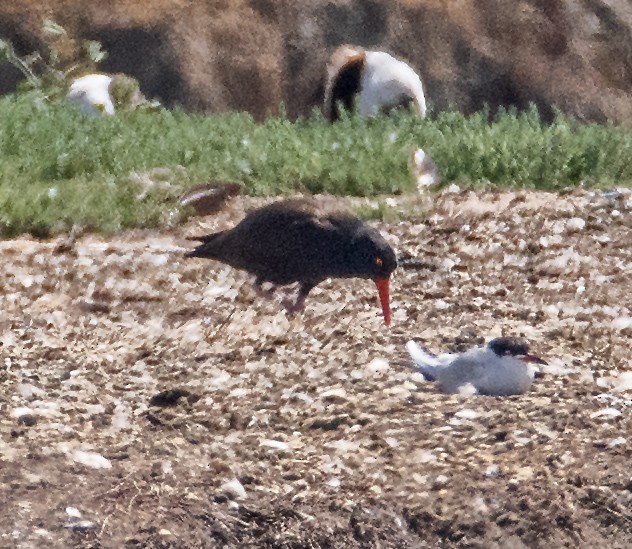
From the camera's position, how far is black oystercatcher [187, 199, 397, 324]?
19.3ft

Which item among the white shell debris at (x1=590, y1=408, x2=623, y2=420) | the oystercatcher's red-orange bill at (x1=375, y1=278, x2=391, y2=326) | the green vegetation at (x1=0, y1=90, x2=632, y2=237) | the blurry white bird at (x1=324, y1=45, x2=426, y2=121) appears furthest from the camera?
the blurry white bird at (x1=324, y1=45, x2=426, y2=121)

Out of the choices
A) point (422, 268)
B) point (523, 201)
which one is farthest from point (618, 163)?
point (422, 268)

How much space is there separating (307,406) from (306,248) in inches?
46.8

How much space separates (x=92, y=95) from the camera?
43.1 feet

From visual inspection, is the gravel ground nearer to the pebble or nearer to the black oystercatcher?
Result: the pebble

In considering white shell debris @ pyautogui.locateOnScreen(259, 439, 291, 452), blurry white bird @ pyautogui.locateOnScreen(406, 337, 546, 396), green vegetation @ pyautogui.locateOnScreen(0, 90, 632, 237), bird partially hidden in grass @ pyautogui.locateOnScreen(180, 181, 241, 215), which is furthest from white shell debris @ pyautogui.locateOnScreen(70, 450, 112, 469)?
bird partially hidden in grass @ pyautogui.locateOnScreen(180, 181, 241, 215)

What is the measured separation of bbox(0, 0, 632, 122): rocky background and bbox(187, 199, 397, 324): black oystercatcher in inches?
362

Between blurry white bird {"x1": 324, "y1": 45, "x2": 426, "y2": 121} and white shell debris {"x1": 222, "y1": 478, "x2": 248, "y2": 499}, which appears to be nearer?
white shell debris {"x1": 222, "y1": 478, "x2": 248, "y2": 499}

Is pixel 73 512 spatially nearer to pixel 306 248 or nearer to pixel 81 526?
pixel 81 526

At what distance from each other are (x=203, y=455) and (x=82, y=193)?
3993 mm

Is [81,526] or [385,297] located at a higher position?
[81,526]

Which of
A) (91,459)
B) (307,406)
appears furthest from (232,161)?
(91,459)

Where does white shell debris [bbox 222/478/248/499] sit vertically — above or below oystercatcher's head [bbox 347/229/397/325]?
above

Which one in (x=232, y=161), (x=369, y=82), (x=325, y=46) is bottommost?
(x=325, y=46)
